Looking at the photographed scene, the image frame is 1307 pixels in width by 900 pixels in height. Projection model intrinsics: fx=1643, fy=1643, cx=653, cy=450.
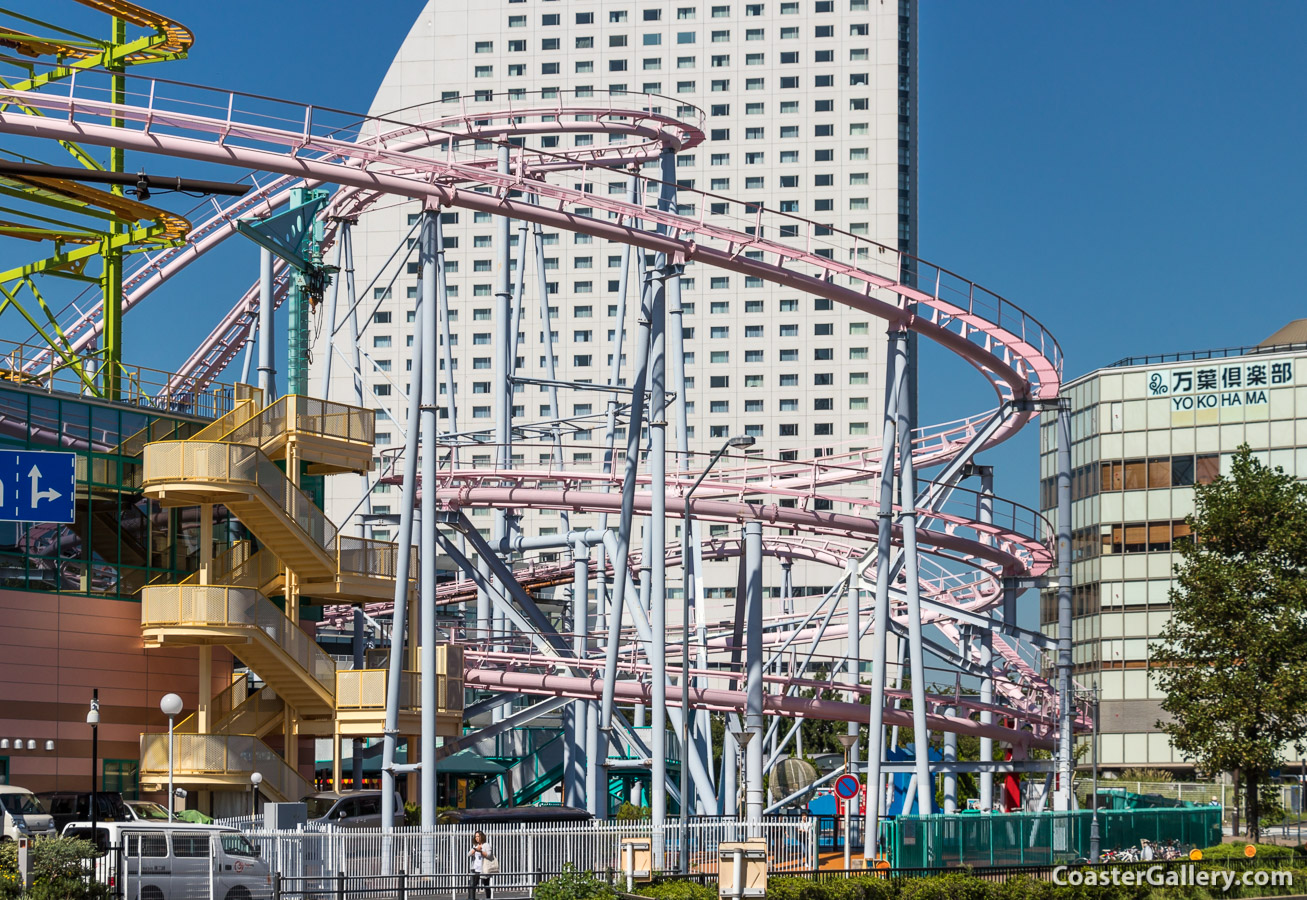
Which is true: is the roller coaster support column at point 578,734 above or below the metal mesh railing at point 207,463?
below

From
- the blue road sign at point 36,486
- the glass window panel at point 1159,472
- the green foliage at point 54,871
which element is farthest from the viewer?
the glass window panel at point 1159,472

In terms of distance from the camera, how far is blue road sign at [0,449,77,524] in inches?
1022

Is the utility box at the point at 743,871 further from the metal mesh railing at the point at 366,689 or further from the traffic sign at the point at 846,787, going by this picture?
the metal mesh railing at the point at 366,689

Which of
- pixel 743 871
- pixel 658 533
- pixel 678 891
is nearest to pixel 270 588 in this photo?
pixel 658 533

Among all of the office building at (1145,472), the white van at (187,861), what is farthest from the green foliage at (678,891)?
the office building at (1145,472)

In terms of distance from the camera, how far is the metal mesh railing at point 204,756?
118ft

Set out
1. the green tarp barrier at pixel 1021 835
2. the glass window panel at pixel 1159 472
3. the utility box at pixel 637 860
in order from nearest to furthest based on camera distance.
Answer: the utility box at pixel 637 860 → the green tarp barrier at pixel 1021 835 → the glass window panel at pixel 1159 472

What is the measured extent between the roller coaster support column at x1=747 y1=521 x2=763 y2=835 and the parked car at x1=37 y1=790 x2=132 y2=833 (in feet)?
40.0

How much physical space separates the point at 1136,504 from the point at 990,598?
48.2 m

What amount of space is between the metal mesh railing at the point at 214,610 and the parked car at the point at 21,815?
7016 mm

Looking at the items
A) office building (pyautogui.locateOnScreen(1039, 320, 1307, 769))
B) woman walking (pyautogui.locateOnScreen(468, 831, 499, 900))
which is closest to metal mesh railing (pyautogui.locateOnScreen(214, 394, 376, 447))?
woman walking (pyautogui.locateOnScreen(468, 831, 499, 900))

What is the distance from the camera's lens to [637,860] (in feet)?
91.6

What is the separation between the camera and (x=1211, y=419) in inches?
3770

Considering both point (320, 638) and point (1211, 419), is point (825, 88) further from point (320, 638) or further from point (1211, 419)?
point (320, 638)
